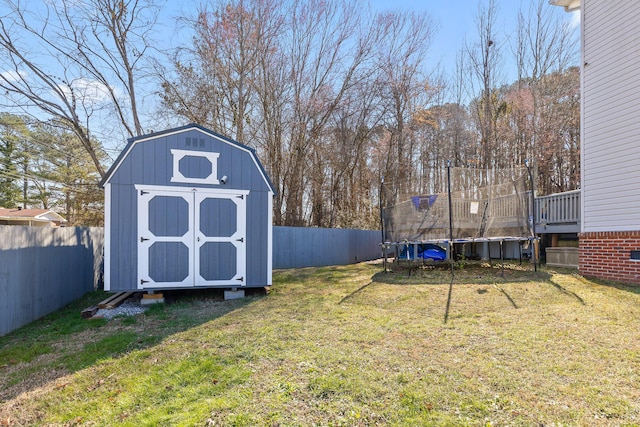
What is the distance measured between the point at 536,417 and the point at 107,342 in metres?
4.19

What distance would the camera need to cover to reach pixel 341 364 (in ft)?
9.75

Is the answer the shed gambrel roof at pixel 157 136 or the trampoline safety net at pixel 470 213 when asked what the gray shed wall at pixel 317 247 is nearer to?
the trampoline safety net at pixel 470 213

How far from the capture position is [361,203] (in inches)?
642

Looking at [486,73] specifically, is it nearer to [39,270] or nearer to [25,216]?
[39,270]

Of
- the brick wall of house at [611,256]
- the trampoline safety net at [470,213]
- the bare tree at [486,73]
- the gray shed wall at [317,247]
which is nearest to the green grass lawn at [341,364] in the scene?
the brick wall of house at [611,256]

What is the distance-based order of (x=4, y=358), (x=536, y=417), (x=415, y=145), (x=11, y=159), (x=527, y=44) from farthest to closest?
(x=11, y=159) → (x=415, y=145) → (x=527, y=44) → (x=4, y=358) → (x=536, y=417)

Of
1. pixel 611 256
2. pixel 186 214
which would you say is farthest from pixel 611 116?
pixel 186 214

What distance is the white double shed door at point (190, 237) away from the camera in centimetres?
568

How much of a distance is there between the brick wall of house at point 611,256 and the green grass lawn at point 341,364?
1278mm

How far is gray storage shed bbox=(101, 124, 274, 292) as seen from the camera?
5566 millimetres

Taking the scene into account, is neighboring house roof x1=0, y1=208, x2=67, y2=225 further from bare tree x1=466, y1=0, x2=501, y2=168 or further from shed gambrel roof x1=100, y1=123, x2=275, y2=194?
bare tree x1=466, y1=0, x2=501, y2=168

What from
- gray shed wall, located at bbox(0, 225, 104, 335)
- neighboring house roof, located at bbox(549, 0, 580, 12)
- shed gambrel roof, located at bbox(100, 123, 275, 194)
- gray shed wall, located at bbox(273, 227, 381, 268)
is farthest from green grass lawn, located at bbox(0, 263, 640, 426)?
neighboring house roof, located at bbox(549, 0, 580, 12)

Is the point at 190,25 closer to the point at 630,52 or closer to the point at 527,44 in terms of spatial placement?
the point at 630,52

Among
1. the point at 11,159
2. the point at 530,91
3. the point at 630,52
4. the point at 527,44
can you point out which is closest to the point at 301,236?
the point at 630,52
